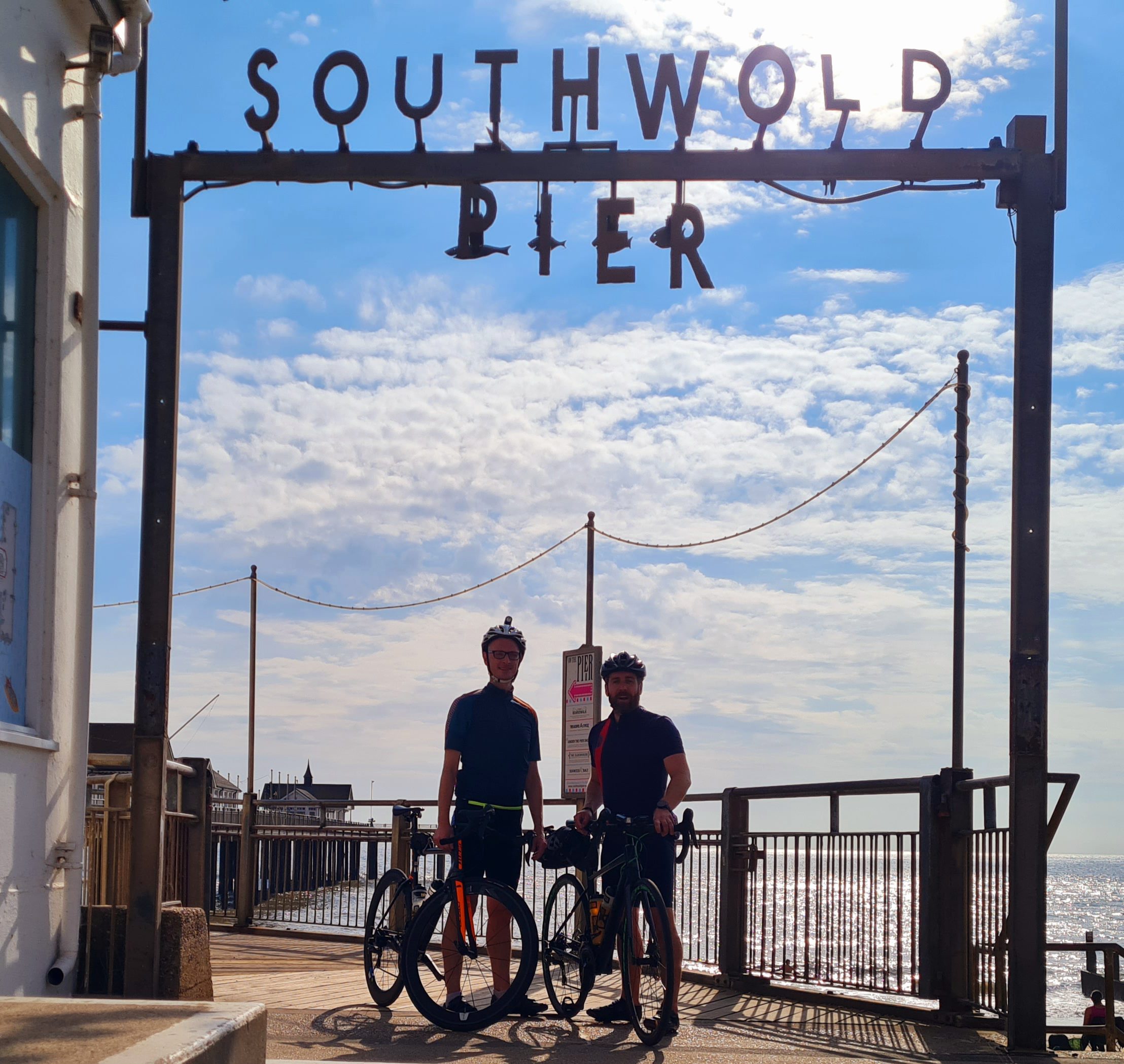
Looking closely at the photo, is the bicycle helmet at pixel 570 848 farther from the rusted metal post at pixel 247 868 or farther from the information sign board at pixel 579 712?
the rusted metal post at pixel 247 868

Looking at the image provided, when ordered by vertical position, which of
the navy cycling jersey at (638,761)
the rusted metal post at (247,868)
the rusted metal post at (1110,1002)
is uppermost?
the navy cycling jersey at (638,761)

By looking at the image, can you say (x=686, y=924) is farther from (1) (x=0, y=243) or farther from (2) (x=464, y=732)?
(1) (x=0, y=243)

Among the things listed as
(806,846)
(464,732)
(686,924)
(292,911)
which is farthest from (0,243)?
(292,911)

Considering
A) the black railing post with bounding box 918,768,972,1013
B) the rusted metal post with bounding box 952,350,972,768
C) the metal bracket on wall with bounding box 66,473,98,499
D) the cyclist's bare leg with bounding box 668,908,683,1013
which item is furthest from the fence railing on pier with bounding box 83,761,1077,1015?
the rusted metal post with bounding box 952,350,972,768

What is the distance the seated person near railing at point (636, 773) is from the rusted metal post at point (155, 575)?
87.0 inches

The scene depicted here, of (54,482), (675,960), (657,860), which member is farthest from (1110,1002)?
(54,482)

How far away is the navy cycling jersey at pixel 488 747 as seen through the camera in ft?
25.6

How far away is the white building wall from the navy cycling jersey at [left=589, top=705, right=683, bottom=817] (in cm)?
266

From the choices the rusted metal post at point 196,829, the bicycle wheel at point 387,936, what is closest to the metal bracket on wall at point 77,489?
the rusted metal post at point 196,829

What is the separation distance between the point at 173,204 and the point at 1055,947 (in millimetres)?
6296

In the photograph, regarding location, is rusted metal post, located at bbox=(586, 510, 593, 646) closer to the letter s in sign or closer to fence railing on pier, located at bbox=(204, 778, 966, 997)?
fence railing on pier, located at bbox=(204, 778, 966, 997)

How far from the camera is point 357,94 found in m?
8.51

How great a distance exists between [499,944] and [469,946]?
0.15 metres

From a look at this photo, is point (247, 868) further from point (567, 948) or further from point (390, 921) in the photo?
point (567, 948)
